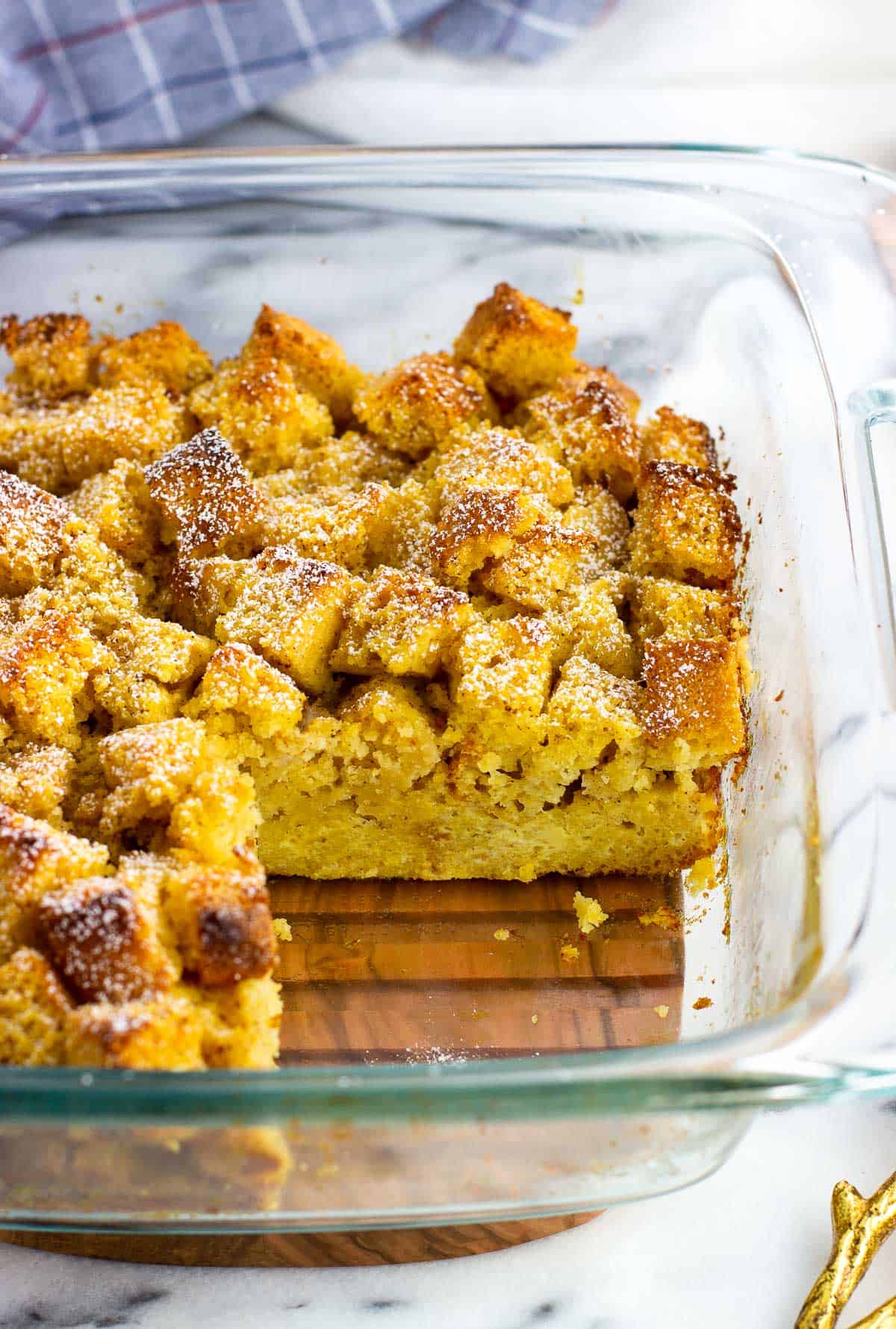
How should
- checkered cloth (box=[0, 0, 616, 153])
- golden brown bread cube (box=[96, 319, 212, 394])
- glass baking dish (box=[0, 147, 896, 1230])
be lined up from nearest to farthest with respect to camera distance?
glass baking dish (box=[0, 147, 896, 1230]) < golden brown bread cube (box=[96, 319, 212, 394]) < checkered cloth (box=[0, 0, 616, 153])

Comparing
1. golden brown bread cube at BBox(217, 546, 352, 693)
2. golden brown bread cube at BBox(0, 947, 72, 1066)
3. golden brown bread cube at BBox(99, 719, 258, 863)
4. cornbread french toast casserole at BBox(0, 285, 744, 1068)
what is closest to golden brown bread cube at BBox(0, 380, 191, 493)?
cornbread french toast casserole at BBox(0, 285, 744, 1068)

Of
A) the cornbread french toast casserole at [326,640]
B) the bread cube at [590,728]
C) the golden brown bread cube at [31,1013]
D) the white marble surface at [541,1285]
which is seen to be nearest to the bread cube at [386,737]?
the cornbread french toast casserole at [326,640]

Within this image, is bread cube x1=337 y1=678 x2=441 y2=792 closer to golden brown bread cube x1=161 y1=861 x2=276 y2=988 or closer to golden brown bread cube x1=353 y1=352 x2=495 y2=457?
golden brown bread cube x1=161 y1=861 x2=276 y2=988

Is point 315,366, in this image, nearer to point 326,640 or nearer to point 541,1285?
point 326,640

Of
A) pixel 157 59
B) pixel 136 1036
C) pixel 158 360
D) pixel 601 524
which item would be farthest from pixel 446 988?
pixel 157 59

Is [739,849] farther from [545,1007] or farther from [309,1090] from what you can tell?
[309,1090]

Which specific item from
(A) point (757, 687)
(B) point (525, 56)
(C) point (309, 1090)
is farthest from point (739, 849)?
(B) point (525, 56)
